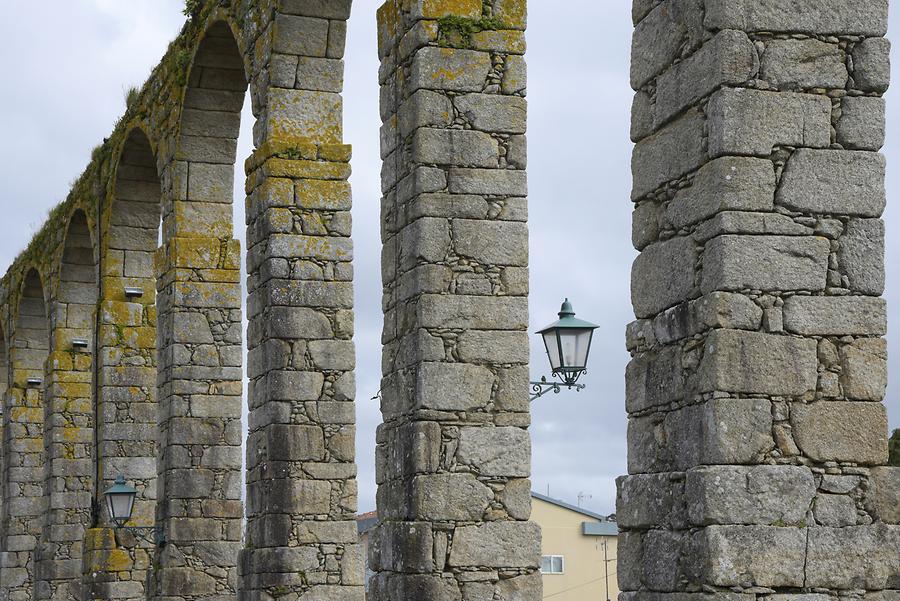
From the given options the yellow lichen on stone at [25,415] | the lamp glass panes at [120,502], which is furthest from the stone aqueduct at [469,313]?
the yellow lichen on stone at [25,415]

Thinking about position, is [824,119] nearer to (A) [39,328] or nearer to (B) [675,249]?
(B) [675,249]

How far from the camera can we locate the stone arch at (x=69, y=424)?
21.7 metres

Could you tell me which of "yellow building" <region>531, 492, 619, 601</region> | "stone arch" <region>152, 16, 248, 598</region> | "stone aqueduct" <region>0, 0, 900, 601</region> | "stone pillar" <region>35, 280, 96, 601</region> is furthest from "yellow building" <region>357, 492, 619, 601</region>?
"stone arch" <region>152, 16, 248, 598</region>

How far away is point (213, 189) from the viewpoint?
15273mm

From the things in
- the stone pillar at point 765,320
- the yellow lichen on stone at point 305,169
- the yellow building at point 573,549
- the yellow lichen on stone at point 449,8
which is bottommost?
the yellow building at point 573,549

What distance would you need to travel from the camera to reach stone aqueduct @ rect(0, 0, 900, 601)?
5773mm

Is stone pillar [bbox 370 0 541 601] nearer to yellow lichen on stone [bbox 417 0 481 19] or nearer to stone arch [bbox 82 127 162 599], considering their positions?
yellow lichen on stone [bbox 417 0 481 19]

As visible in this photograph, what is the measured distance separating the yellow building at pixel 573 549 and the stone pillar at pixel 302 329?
1941 centimetres

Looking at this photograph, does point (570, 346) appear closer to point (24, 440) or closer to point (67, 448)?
point (67, 448)

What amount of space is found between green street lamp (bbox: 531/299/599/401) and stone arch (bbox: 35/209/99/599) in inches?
534

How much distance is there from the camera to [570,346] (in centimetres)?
910

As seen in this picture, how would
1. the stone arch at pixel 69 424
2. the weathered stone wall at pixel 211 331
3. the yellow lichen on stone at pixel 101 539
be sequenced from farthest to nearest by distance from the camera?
the stone arch at pixel 69 424, the yellow lichen on stone at pixel 101 539, the weathered stone wall at pixel 211 331

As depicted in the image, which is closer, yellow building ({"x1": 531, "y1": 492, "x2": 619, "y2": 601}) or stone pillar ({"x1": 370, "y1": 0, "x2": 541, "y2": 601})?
stone pillar ({"x1": 370, "y1": 0, "x2": 541, "y2": 601})

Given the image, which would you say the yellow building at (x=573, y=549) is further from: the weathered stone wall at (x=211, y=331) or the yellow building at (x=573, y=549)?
the weathered stone wall at (x=211, y=331)
